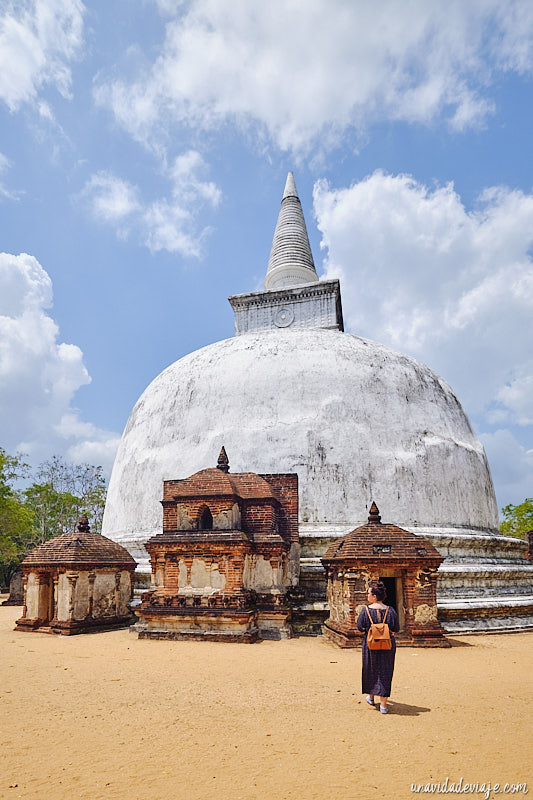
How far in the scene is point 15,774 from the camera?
3.86m

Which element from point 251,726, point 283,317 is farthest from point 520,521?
point 251,726

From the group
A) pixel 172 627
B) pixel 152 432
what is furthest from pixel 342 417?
pixel 172 627

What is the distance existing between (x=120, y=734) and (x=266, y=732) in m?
1.28

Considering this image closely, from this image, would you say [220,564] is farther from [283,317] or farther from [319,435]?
[283,317]

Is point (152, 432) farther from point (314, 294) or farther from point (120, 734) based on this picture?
point (120, 734)

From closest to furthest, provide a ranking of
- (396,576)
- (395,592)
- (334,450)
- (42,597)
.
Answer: (396,576) < (395,592) < (42,597) < (334,450)

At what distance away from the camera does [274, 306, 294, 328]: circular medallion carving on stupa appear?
20.1m

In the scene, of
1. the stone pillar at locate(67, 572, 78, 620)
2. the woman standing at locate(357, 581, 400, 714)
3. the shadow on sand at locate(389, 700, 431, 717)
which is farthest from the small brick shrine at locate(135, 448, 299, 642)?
the woman standing at locate(357, 581, 400, 714)

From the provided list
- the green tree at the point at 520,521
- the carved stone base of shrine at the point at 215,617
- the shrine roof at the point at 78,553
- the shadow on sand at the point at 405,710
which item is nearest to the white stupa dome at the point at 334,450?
the carved stone base of shrine at the point at 215,617

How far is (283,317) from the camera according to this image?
20.2 metres

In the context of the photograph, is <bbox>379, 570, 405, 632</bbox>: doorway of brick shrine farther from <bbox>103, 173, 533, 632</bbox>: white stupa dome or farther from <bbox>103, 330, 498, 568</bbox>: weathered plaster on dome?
<bbox>103, 330, 498, 568</bbox>: weathered plaster on dome

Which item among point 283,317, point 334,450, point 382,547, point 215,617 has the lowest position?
point 215,617

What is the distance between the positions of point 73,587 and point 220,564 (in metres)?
3.11

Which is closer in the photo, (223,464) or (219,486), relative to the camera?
(219,486)
